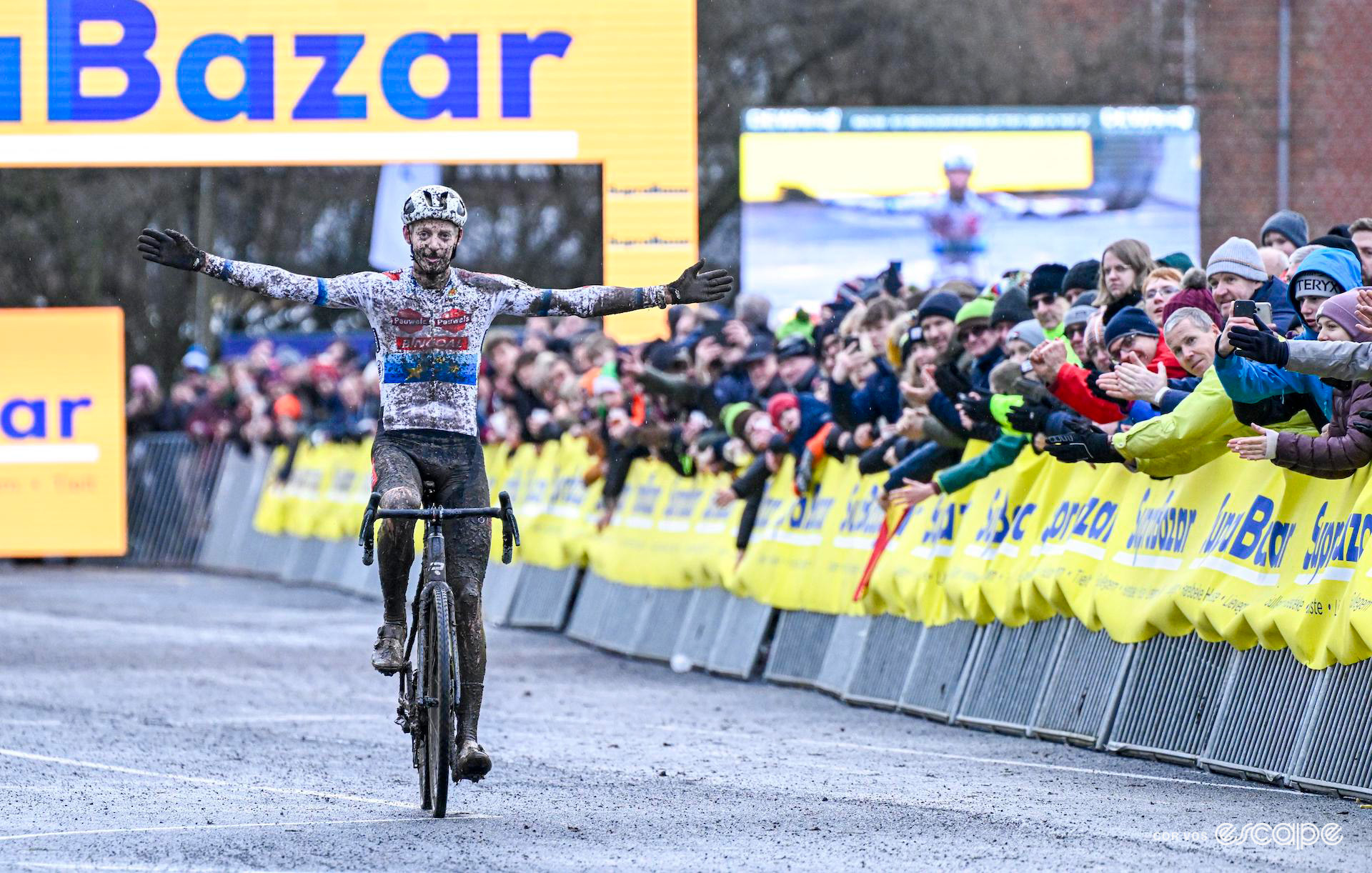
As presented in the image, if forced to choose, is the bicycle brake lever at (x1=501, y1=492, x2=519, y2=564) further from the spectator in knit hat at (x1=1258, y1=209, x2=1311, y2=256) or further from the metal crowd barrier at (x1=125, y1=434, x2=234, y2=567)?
the metal crowd barrier at (x1=125, y1=434, x2=234, y2=567)

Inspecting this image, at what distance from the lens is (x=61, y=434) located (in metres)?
28.4

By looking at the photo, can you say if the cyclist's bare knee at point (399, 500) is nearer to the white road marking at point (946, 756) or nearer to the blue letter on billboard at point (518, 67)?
the white road marking at point (946, 756)

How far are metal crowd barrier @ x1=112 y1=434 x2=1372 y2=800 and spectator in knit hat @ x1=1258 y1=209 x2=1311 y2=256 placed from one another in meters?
2.02

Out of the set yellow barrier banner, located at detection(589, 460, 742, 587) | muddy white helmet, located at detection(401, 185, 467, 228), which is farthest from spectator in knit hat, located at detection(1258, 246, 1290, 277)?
yellow barrier banner, located at detection(589, 460, 742, 587)

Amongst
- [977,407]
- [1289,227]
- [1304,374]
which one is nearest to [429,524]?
[1304,374]

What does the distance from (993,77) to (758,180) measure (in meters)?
4.36

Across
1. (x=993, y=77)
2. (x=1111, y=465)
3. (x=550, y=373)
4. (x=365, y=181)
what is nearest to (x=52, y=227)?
(x=365, y=181)

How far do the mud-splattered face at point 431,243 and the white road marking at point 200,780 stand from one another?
6.45 ft

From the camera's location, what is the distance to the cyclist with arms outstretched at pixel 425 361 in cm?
986

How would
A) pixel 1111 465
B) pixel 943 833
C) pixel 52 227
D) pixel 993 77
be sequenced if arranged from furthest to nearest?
1. pixel 52 227
2. pixel 993 77
3. pixel 1111 465
4. pixel 943 833

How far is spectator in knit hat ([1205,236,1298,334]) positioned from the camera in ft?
36.0

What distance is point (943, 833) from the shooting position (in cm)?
889

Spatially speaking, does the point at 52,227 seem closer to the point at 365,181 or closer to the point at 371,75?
the point at 365,181

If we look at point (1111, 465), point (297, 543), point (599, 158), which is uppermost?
point (599, 158)
